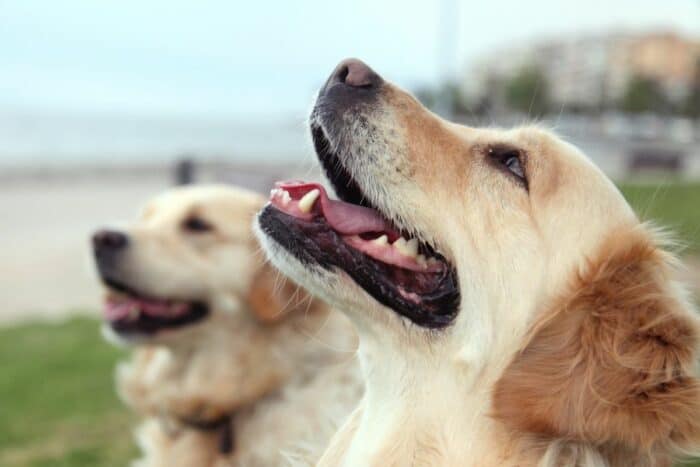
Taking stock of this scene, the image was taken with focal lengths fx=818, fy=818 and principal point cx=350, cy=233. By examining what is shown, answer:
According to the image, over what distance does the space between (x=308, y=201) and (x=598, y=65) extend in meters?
137

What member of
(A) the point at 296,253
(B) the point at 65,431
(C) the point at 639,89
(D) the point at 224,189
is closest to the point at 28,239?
(B) the point at 65,431

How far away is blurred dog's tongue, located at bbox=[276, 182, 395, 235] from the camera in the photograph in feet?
8.86

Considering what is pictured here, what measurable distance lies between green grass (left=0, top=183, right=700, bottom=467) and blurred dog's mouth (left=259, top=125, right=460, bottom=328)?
7.33 ft

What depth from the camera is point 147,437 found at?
4629 mm

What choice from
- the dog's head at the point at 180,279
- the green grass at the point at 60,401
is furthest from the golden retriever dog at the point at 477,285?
the green grass at the point at 60,401

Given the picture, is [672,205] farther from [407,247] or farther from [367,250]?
[367,250]

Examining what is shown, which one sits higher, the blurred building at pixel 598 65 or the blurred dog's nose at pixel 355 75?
the blurred dog's nose at pixel 355 75

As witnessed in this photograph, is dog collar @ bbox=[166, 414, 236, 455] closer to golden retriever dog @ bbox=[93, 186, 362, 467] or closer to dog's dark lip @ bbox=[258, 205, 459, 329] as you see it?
golden retriever dog @ bbox=[93, 186, 362, 467]

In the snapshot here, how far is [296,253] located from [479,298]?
596 mm

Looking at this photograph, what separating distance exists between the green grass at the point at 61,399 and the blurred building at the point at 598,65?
209 feet

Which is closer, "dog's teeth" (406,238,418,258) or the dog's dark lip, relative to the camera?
the dog's dark lip

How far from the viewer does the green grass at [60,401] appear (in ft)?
19.0

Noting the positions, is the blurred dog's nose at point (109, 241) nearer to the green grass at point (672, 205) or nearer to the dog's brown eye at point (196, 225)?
the dog's brown eye at point (196, 225)

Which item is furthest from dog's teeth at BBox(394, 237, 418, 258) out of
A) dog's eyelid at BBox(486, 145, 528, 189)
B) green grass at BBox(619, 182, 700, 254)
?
green grass at BBox(619, 182, 700, 254)
